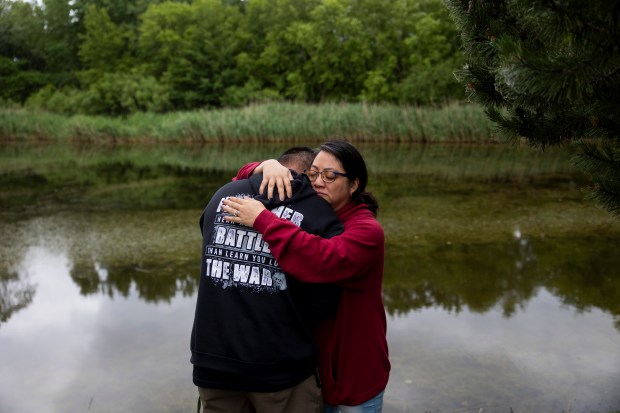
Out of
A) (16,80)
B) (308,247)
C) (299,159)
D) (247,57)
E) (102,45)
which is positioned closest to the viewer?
(308,247)

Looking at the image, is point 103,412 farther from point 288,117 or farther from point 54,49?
point 54,49

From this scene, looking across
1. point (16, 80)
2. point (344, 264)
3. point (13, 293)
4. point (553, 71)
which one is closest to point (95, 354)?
point (13, 293)

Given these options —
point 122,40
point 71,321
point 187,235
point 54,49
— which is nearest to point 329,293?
point 71,321

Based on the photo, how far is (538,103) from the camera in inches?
94.5

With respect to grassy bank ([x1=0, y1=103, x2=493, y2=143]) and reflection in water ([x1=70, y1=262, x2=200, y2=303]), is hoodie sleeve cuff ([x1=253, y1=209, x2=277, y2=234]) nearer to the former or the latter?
reflection in water ([x1=70, y1=262, x2=200, y2=303])

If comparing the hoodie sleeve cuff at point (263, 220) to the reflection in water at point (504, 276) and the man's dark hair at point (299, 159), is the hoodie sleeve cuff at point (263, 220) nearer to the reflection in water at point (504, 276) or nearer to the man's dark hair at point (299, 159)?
the man's dark hair at point (299, 159)

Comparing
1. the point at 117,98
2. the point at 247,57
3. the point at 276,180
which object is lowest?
the point at 276,180

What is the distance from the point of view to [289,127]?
82.4 feet

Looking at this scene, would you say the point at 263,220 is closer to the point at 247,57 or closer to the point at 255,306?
the point at 255,306

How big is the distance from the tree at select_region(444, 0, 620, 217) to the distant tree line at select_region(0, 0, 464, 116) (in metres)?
29.1

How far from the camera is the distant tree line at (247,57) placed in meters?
36.0

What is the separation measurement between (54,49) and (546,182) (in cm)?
4369

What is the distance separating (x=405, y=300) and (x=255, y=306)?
13.2 ft

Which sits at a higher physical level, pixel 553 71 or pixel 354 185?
pixel 553 71
